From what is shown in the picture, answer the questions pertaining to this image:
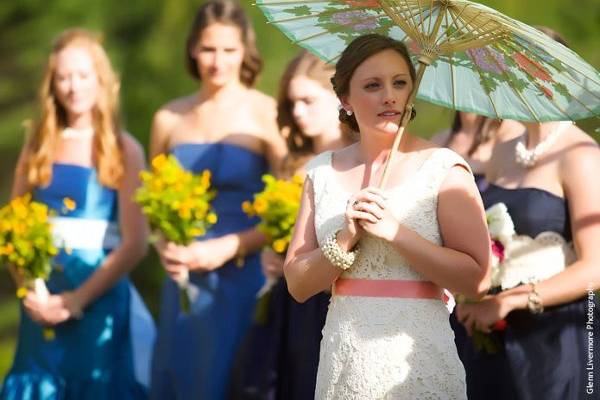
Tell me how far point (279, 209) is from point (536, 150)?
1.37 m

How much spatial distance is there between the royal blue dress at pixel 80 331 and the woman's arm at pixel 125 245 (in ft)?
0.22

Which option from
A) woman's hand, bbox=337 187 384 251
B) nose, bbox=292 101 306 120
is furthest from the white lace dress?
nose, bbox=292 101 306 120

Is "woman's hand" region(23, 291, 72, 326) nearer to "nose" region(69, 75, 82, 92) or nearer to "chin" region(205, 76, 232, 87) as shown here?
"nose" region(69, 75, 82, 92)

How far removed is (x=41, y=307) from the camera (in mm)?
6824

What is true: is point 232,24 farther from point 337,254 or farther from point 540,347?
point 337,254

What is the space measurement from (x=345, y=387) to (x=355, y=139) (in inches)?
85.3

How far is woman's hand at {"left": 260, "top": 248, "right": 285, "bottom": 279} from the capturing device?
A: 6.52 m

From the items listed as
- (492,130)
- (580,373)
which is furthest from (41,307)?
(580,373)

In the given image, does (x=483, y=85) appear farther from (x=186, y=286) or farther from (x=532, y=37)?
(x=186, y=286)

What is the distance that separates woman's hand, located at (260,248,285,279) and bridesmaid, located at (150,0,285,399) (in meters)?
0.38

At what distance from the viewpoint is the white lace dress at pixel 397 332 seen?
421 centimetres

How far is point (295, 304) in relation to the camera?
20.7 ft

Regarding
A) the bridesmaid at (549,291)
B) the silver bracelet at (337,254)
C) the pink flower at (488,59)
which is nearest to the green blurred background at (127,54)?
the bridesmaid at (549,291)

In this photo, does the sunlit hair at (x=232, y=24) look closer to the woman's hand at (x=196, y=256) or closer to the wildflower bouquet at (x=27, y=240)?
the woman's hand at (x=196, y=256)
